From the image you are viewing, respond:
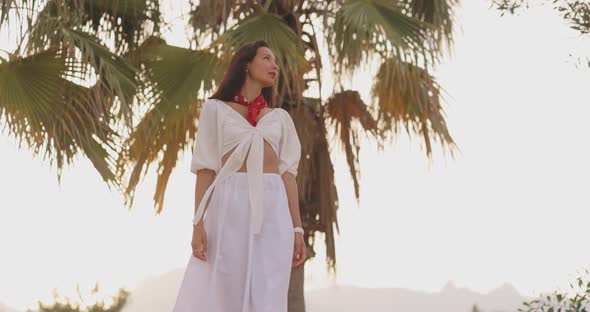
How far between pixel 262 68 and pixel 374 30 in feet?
13.9

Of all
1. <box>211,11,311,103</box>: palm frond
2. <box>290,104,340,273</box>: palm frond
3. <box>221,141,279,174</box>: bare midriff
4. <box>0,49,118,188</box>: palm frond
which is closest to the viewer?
<box>221,141,279,174</box>: bare midriff

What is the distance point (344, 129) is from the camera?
9.85 metres

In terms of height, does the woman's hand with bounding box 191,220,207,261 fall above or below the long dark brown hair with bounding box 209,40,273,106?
below

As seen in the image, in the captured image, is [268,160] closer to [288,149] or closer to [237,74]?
[288,149]

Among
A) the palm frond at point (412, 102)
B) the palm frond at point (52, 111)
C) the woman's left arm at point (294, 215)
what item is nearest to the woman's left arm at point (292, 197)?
the woman's left arm at point (294, 215)

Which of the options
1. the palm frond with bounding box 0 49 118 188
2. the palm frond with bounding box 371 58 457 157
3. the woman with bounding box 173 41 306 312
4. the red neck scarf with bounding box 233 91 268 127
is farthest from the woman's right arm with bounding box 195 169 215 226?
the palm frond with bounding box 371 58 457 157

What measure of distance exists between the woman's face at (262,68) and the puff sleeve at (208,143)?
21 centimetres

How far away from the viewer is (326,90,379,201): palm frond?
32.0ft

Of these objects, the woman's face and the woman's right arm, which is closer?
the woman's right arm

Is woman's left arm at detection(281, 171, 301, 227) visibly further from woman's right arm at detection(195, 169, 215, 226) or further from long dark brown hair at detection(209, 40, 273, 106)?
long dark brown hair at detection(209, 40, 273, 106)

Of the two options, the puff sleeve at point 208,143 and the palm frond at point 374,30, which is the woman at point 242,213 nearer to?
the puff sleeve at point 208,143

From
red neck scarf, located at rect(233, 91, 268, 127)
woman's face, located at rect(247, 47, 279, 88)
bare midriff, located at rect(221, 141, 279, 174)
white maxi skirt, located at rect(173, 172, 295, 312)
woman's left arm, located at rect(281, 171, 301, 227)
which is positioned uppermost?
woman's face, located at rect(247, 47, 279, 88)

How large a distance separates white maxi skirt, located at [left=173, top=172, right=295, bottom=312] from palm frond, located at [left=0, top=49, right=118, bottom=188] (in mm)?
3551

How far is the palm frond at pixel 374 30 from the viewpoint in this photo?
27.1ft
